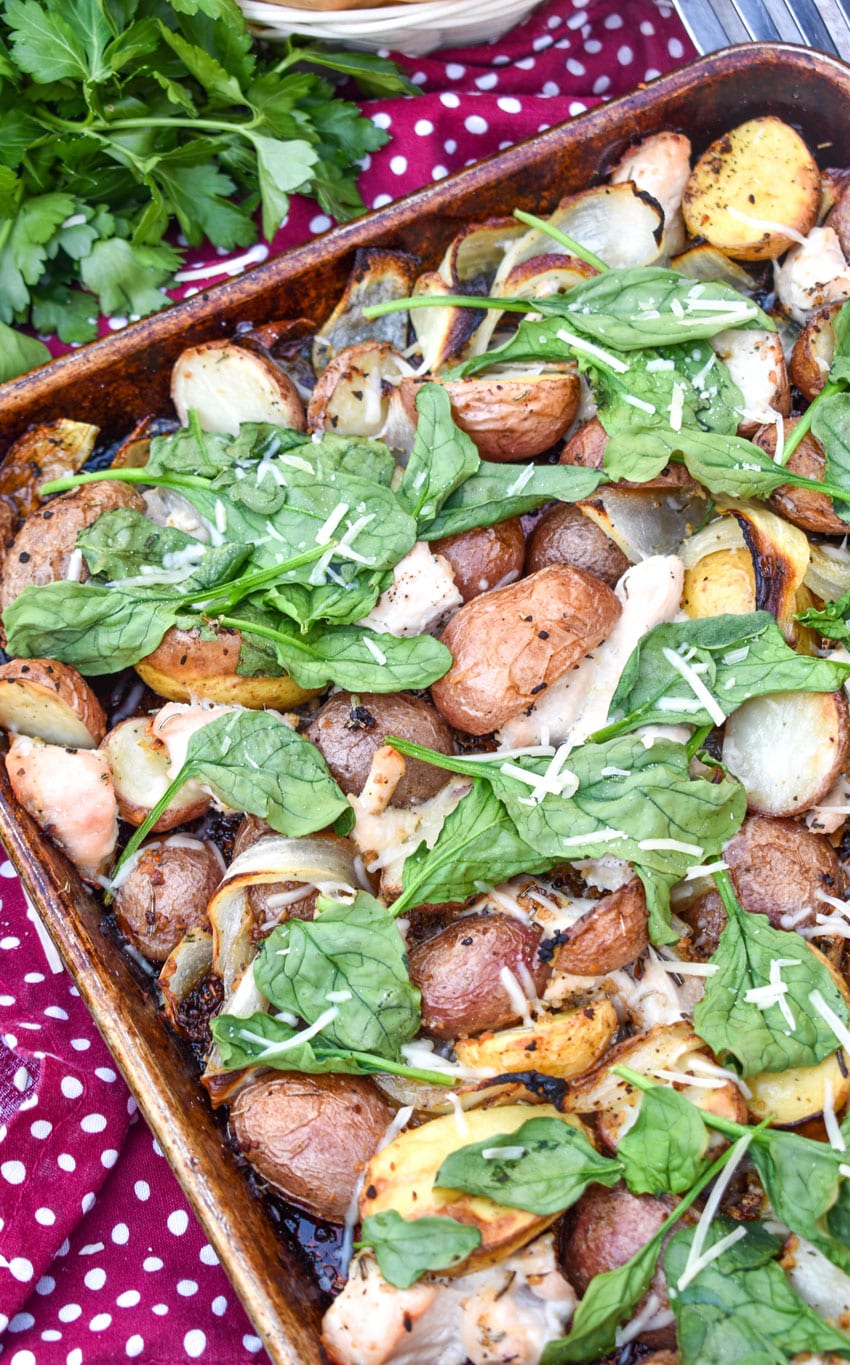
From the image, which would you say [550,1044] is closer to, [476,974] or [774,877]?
[476,974]

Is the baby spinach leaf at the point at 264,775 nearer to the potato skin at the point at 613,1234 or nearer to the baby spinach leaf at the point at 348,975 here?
the baby spinach leaf at the point at 348,975

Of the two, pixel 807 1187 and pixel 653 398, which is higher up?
pixel 653 398

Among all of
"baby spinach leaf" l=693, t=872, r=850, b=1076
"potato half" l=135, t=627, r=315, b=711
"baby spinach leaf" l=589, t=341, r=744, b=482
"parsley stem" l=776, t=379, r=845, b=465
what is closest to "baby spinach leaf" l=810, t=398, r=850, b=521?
"parsley stem" l=776, t=379, r=845, b=465

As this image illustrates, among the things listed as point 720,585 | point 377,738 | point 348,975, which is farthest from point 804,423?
point 348,975

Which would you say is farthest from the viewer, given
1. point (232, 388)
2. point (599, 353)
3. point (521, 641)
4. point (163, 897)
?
point (232, 388)

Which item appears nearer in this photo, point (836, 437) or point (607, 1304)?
point (607, 1304)

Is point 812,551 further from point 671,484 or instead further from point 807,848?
point 807,848

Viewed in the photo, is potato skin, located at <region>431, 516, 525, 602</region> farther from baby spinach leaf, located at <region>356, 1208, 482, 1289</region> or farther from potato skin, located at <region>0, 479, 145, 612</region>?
baby spinach leaf, located at <region>356, 1208, 482, 1289</region>
